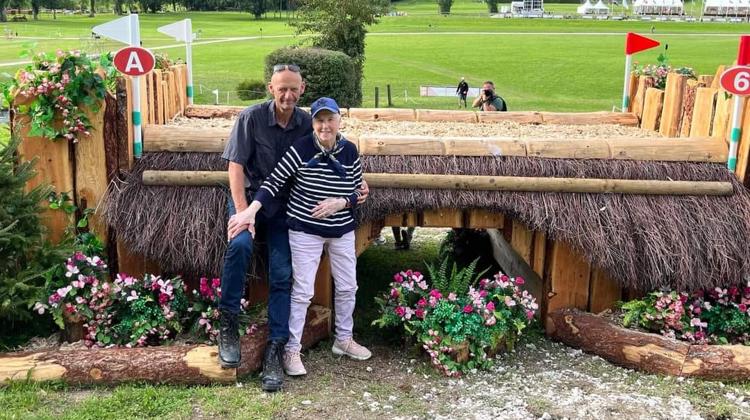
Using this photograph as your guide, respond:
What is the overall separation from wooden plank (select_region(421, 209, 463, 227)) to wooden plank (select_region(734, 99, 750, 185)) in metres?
1.98

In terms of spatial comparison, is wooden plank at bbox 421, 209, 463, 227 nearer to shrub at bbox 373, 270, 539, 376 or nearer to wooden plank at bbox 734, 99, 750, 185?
shrub at bbox 373, 270, 539, 376

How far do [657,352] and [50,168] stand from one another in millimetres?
4071

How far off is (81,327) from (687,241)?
156 inches

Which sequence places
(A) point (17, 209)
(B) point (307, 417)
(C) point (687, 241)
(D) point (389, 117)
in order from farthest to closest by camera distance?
(D) point (389, 117) < (C) point (687, 241) < (A) point (17, 209) < (B) point (307, 417)

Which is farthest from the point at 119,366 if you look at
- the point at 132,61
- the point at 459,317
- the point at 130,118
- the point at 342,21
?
the point at 342,21

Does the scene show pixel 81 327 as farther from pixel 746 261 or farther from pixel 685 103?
pixel 685 103

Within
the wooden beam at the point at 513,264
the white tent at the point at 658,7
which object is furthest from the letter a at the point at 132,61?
the white tent at the point at 658,7

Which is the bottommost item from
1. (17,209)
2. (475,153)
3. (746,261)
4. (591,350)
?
(591,350)

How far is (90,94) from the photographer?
4.67 metres

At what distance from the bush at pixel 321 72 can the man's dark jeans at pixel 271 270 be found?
12876mm

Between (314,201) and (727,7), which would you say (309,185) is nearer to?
(314,201)

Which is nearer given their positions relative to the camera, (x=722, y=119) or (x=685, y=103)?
(x=722, y=119)

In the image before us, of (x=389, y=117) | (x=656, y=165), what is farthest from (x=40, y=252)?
(x=656, y=165)

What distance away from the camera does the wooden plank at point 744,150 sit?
4.96m
